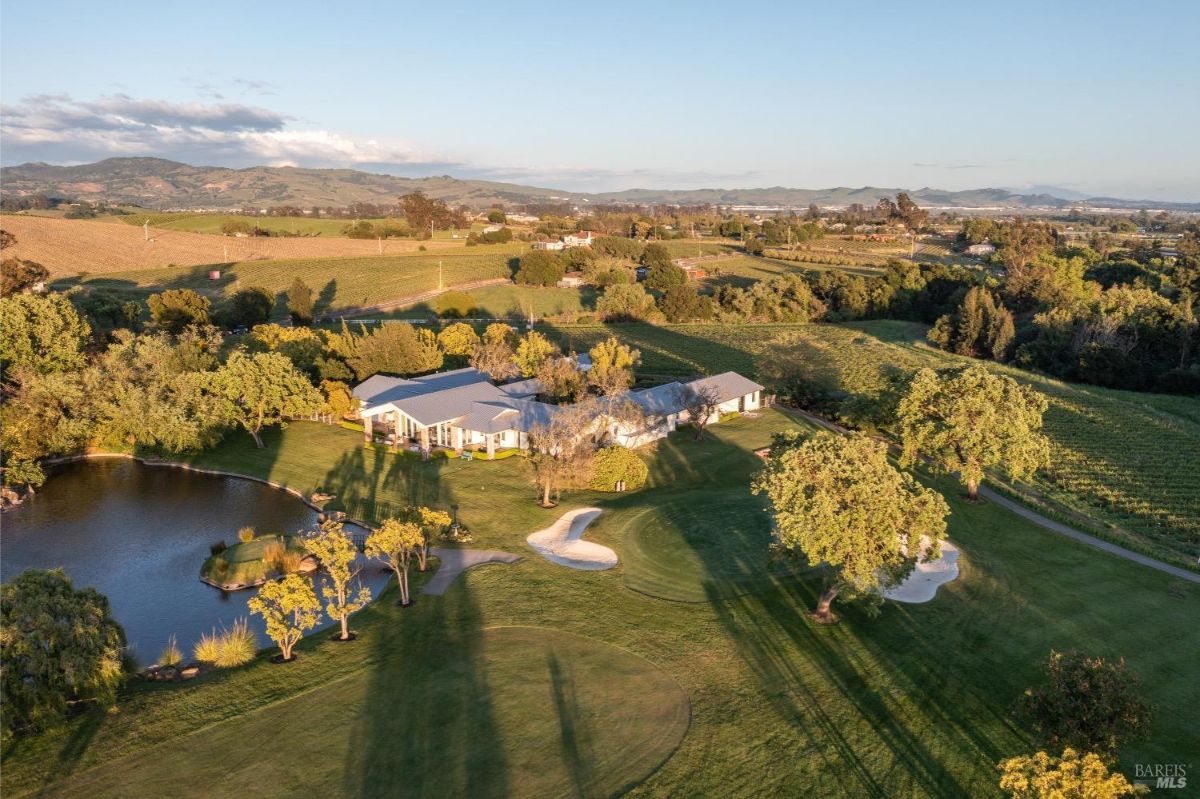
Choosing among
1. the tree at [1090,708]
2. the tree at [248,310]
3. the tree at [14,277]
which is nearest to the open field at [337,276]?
the tree at [248,310]

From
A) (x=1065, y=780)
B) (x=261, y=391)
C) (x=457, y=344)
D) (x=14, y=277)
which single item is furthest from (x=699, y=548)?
(x=14, y=277)

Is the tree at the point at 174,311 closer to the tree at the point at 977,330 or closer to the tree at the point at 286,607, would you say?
the tree at the point at 286,607

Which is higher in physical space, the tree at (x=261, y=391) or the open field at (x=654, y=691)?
the tree at (x=261, y=391)

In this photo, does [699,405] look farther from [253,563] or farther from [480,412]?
[253,563]

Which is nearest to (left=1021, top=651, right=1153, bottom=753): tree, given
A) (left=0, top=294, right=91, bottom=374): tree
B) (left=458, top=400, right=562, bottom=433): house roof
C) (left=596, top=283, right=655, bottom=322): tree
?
(left=458, top=400, right=562, bottom=433): house roof

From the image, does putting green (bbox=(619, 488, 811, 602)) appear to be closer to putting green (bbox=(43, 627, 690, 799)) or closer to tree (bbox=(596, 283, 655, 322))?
putting green (bbox=(43, 627, 690, 799))

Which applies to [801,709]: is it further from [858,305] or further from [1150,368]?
[858,305]
